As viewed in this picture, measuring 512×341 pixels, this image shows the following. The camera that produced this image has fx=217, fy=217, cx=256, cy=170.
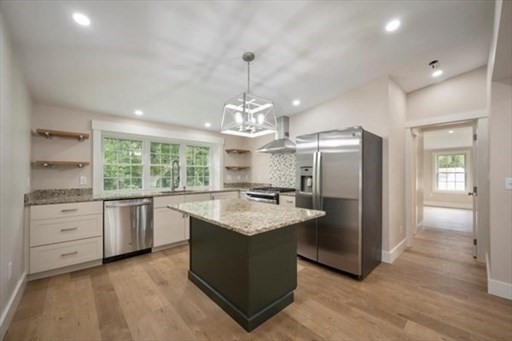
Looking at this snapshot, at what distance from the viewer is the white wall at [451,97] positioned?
310 centimetres

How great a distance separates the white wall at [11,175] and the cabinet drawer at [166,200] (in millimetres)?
1456

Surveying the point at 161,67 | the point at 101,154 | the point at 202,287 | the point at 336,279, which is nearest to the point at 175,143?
the point at 101,154

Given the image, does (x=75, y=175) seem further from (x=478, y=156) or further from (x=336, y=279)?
(x=478, y=156)

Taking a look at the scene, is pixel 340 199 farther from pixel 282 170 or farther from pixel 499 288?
pixel 282 170

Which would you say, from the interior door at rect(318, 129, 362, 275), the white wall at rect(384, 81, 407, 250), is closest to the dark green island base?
the interior door at rect(318, 129, 362, 275)

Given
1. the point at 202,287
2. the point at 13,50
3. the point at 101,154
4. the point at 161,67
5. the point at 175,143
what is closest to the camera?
the point at 13,50

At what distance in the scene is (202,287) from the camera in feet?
7.72

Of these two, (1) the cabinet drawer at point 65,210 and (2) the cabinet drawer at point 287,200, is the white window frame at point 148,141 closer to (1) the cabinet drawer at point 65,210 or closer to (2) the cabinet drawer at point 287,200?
(1) the cabinet drawer at point 65,210

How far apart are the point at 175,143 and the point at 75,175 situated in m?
1.74

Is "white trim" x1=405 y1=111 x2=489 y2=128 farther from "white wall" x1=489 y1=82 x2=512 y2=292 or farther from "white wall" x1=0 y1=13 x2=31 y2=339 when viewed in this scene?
"white wall" x1=0 y1=13 x2=31 y2=339

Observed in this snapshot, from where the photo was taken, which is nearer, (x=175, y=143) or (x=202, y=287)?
(x=202, y=287)

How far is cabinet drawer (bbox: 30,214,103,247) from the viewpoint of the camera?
2.55 m

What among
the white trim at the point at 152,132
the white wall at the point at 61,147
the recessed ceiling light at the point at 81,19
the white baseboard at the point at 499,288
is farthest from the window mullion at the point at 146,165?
the white baseboard at the point at 499,288

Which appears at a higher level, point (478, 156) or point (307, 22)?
point (307, 22)
